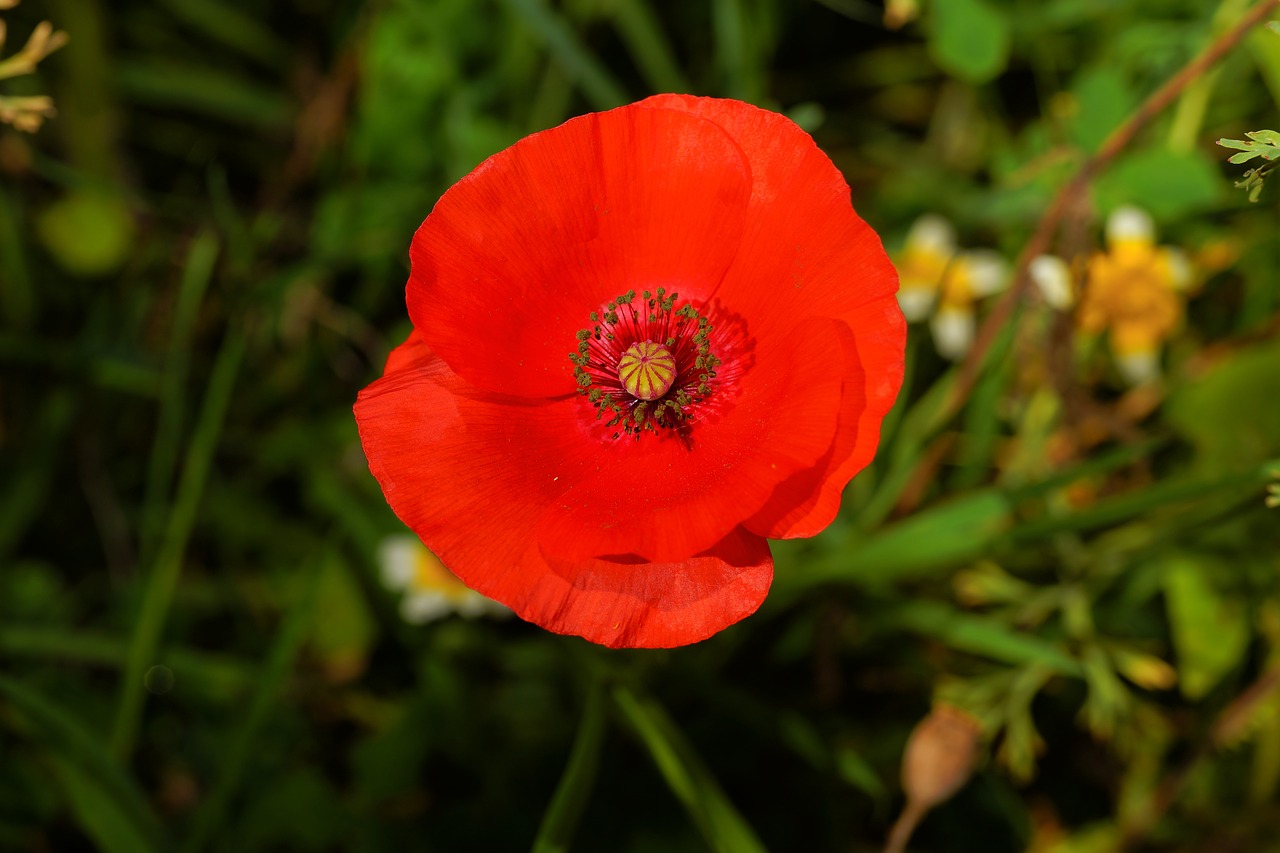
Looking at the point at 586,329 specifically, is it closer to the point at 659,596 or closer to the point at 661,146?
the point at 661,146

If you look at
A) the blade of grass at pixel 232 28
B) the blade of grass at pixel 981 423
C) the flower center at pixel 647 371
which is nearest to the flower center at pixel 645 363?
the flower center at pixel 647 371

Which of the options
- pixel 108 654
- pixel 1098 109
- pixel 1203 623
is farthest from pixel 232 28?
pixel 1203 623

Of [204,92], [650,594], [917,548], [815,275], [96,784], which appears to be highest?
[204,92]

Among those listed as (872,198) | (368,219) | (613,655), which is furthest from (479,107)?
(613,655)

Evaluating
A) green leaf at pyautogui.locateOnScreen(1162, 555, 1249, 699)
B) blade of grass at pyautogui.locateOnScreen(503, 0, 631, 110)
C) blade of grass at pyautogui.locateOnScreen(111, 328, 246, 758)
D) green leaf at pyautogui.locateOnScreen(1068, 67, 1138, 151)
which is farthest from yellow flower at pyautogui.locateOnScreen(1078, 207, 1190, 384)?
blade of grass at pyautogui.locateOnScreen(111, 328, 246, 758)

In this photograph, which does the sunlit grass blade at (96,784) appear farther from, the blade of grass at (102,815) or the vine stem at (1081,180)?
the vine stem at (1081,180)

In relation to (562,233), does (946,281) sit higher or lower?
lower

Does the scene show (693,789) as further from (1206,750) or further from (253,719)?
(1206,750)
